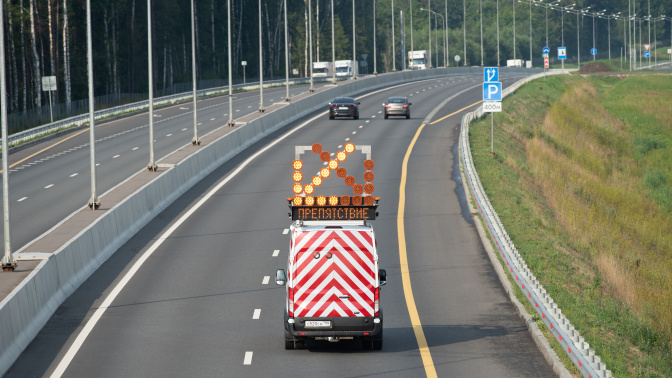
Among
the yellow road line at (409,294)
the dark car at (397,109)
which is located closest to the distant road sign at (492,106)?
the yellow road line at (409,294)

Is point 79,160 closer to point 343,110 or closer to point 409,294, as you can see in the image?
point 343,110

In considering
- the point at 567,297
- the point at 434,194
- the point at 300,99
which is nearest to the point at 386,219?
the point at 434,194

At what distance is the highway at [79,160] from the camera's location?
35803mm

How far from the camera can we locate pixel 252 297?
2328cm

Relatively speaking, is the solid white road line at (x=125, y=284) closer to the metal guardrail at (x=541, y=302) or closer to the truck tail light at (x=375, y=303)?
the truck tail light at (x=375, y=303)

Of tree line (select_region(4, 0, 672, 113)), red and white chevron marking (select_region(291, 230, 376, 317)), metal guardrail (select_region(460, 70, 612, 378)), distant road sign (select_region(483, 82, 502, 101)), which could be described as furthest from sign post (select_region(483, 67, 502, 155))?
tree line (select_region(4, 0, 672, 113))

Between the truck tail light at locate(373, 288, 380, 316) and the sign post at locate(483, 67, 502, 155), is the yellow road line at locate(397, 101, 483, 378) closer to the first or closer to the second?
the truck tail light at locate(373, 288, 380, 316)

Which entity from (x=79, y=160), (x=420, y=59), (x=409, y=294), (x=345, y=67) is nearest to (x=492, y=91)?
(x=79, y=160)

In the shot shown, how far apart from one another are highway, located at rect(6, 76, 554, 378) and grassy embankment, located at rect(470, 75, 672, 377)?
1.78m

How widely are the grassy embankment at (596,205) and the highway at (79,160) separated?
15228 millimetres

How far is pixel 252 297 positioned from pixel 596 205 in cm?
2472

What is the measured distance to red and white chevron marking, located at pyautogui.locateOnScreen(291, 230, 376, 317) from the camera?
17750mm

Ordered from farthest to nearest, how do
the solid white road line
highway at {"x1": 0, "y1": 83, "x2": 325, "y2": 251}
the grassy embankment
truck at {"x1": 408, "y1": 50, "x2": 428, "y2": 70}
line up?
truck at {"x1": 408, "y1": 50, "x2": 428, "y2": 70}
highway at {"x1": 0, "y1": 83, "x2": 325, "y2": 251}
the grassy embankment
the solid white road line

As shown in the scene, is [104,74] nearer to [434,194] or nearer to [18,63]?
[18,63]
